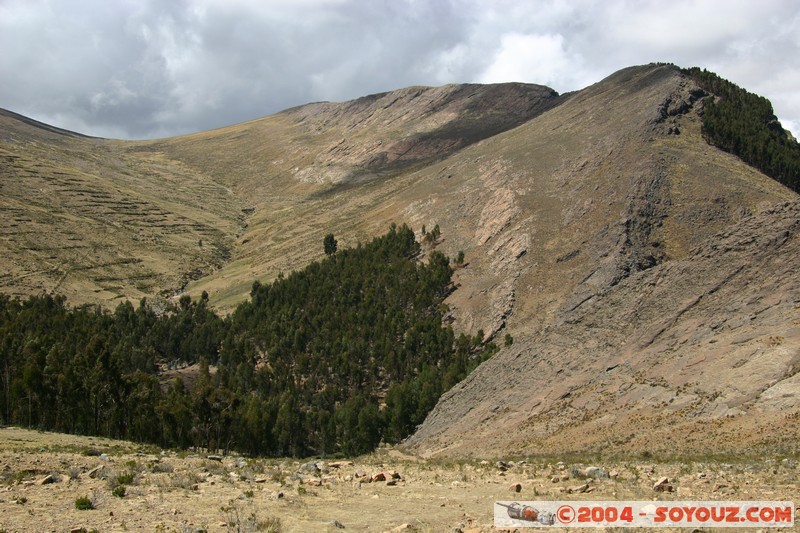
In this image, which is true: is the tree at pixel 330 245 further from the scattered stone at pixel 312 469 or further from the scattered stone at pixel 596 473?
the scattered stone at pixel 596 473

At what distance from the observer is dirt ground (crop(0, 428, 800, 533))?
17.4 meters

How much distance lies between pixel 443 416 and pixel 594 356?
15.3 meters

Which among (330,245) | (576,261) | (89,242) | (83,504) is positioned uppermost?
(89,242)

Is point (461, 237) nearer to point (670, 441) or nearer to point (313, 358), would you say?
point (313, 358)

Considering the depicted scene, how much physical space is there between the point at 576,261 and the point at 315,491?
6746cm

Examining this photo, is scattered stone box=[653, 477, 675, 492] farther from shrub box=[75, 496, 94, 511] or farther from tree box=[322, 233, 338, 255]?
tree box=[322, 233, 338, 255]

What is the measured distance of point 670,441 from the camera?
31.5 meters

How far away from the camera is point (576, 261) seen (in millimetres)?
83062

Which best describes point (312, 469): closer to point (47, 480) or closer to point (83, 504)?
point (47, 480)

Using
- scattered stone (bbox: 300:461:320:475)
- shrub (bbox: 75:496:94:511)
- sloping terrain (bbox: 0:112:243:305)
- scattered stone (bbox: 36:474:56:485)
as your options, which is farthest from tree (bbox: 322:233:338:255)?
shrub (bbox: 75:496:94:511)

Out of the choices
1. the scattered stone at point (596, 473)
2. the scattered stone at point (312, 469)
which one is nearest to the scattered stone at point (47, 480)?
the scattered stone at point (312, 469)

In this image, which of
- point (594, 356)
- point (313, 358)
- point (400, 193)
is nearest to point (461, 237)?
point (313, 358)

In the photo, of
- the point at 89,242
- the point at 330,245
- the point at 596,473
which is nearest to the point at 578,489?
the point at 596,473

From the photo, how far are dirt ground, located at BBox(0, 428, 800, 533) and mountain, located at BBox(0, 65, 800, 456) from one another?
9681 millimetres
